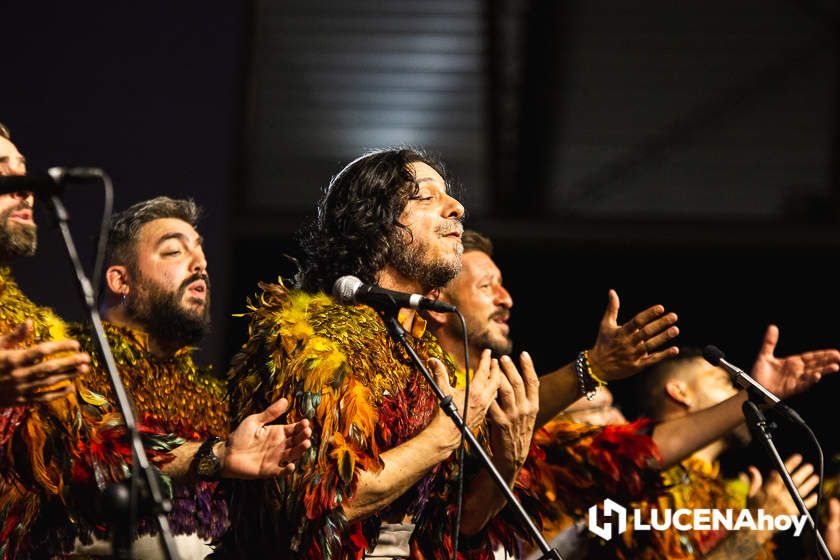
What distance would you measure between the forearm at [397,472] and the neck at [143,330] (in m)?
1.19

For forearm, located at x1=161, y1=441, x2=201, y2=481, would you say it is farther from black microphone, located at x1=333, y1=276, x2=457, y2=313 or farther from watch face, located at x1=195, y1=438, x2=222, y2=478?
black microphone, located at x1=333, y1=276, x2=457, y2=313

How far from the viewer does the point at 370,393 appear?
2902 millimetres

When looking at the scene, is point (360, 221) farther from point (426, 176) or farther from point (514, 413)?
point (514, 413)

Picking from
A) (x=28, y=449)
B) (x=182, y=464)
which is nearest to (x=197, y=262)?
(x=182, y=464)

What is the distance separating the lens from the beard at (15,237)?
3.00 m

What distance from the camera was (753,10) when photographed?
7715mm

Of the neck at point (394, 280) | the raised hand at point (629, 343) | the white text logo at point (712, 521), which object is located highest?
the neck at point (394, 280)

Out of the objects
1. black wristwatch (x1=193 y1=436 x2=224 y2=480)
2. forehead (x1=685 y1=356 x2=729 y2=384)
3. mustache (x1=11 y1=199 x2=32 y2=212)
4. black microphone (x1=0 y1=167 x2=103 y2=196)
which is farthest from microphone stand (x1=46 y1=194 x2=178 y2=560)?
forehead (x1=685 y1=356 x2=729 y2=384)

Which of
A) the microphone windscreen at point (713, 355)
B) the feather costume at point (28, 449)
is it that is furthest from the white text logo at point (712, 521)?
the feather costume at point (28, 449)

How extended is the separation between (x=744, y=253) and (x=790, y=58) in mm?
1627

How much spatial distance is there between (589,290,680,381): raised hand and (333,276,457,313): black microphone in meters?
0.90

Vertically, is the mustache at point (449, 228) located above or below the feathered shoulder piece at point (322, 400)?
above

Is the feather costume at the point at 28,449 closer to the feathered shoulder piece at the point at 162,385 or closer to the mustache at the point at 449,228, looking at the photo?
the feathered shoulder piece at the point at 162,385

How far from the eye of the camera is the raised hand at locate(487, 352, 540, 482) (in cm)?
302
